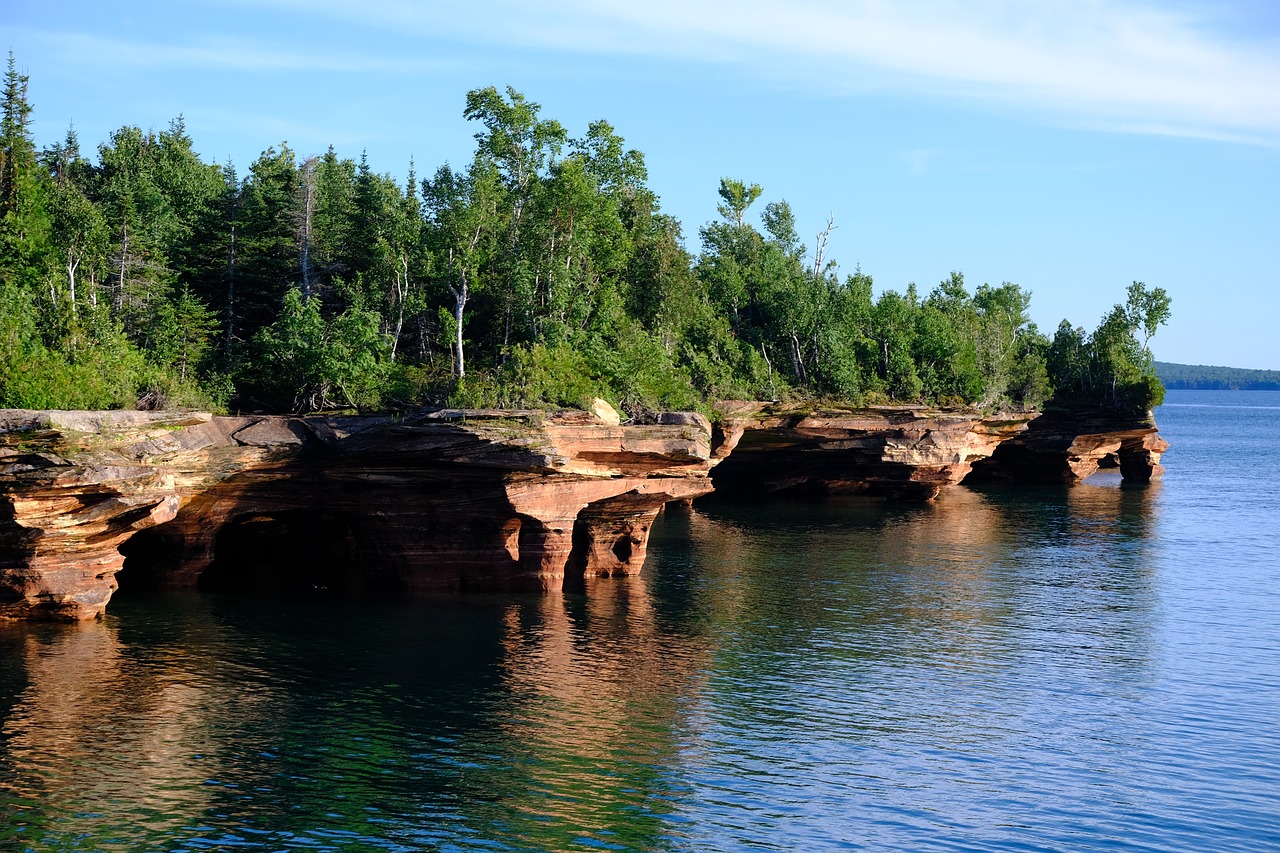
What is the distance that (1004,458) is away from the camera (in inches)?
3856

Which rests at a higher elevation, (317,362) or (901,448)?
(317,362)

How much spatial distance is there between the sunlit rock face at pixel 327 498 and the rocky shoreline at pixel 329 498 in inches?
2.6

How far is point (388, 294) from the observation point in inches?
2141

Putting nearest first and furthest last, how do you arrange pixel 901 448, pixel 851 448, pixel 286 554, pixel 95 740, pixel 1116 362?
1. pixel 95 740
2. pixel 286 554
3. pixel 851 448
4. pixel 901 448
5. pixel 1116 362

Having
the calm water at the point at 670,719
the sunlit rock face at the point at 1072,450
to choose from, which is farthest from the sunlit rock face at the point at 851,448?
the calm water at the point at 670,719

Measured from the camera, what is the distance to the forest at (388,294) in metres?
46.1

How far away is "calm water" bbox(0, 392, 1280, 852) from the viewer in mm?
24516

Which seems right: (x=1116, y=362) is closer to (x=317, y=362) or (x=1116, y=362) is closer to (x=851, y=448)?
(x=851, y=448)

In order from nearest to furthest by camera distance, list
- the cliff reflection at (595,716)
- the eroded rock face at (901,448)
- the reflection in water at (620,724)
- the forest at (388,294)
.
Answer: the reflection in water at (620,724), the cliff reflection at (595,716), the forest at (388,294), the eroded rock face at (901,448)

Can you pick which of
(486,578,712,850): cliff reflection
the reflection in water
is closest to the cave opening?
the reflection in water

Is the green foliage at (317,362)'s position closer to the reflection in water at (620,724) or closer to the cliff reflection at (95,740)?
the reflection in water at (620,724)

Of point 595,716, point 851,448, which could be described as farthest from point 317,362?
point 851,448

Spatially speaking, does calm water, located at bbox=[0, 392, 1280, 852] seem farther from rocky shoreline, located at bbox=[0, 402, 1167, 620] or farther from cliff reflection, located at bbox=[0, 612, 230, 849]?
rocky shoreline, located at bbox=[0, 402, 1167, 620]

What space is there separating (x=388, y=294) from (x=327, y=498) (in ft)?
44.1
